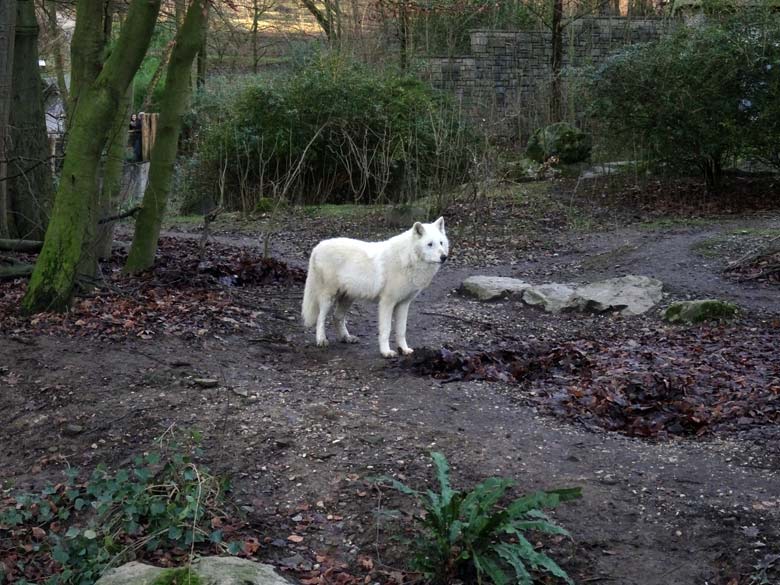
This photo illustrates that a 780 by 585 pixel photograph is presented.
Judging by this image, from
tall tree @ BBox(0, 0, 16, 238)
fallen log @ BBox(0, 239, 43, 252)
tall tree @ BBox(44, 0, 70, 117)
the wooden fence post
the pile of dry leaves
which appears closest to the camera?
the pile of dry leaves

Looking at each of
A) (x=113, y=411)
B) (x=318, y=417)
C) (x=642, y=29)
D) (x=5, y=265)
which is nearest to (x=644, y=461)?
(x=318, y=417)

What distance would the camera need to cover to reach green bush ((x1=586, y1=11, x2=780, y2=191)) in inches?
615

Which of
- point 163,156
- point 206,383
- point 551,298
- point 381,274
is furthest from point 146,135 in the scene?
point 206,383

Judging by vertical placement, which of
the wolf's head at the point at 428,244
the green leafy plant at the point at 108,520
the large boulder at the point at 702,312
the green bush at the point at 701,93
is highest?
the green bush at the point at 701,93

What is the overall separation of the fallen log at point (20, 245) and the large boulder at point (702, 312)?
6.90 metres

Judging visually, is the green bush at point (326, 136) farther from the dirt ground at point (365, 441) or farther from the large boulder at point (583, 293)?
the dirt ground at point (365, 441)

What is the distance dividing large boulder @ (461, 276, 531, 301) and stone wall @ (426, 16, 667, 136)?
411 inches

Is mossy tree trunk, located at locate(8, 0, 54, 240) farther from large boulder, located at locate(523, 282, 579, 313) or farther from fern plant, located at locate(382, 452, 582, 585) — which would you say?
fern plant, located at locate(382, 452, 582, 585)

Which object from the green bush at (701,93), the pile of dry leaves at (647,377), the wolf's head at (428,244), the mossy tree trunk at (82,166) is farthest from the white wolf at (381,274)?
the green bush at (701,93)

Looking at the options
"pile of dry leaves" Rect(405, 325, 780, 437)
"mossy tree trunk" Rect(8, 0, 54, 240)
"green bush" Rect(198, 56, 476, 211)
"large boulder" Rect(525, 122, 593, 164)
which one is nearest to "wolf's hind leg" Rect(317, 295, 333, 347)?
"pile of dry leaves" Rect(405, 325, 780, 437)

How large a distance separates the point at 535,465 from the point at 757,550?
141 centimetres

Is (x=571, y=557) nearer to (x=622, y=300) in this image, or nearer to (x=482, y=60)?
(x=622, y=300)

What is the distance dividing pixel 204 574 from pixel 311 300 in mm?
4274

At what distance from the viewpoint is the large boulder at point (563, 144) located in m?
19.3
